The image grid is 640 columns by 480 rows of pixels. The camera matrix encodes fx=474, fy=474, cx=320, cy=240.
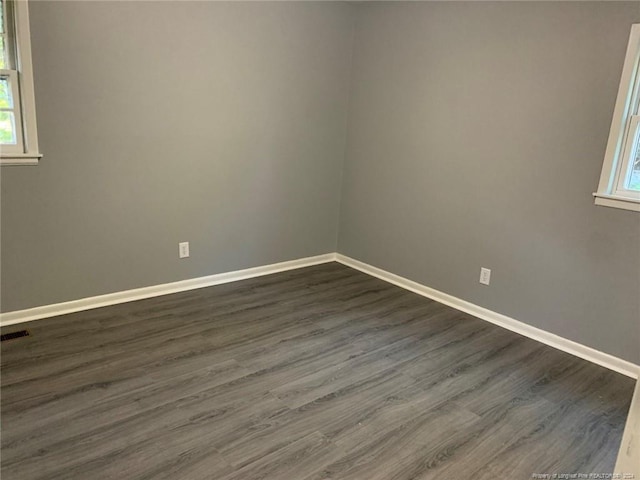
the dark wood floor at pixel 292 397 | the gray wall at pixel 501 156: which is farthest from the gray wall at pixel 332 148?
the dark wood floor at pixel 292 397

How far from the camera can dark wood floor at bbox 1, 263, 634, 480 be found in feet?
6.41

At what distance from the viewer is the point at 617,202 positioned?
2.74 m

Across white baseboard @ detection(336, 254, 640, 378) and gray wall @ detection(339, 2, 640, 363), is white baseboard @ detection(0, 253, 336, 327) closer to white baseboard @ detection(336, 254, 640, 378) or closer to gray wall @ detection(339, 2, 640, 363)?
white baseboard @ detection(336, 254, 640, 378)

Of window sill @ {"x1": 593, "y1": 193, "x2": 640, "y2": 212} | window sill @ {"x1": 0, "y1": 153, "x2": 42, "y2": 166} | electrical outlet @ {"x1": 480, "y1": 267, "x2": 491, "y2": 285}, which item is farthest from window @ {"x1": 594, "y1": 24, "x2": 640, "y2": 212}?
window sill @ {"x1": 0, "y1": 153, "x2": 42, "y2": 166}

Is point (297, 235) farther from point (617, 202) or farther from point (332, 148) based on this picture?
point (617, 202)

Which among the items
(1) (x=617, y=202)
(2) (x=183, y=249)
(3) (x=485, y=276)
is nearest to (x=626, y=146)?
(1) (x=617, y=202)

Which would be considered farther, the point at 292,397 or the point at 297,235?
the point at 297,235

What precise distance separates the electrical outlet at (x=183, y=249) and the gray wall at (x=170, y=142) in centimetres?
4

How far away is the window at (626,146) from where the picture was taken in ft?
8.62

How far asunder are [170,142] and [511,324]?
107 inches

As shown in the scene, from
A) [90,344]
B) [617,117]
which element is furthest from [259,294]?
[617,117]

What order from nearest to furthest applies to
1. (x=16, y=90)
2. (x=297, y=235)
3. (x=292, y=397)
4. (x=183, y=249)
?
(x=292, y=397) → (x=16, y=90) → (x=183, y=249) → (x=297, y=235)

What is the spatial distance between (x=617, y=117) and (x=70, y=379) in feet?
10.8

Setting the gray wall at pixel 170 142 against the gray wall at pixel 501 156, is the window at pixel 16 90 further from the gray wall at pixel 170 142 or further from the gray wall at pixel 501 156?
the gray wall at pixel 501 156
